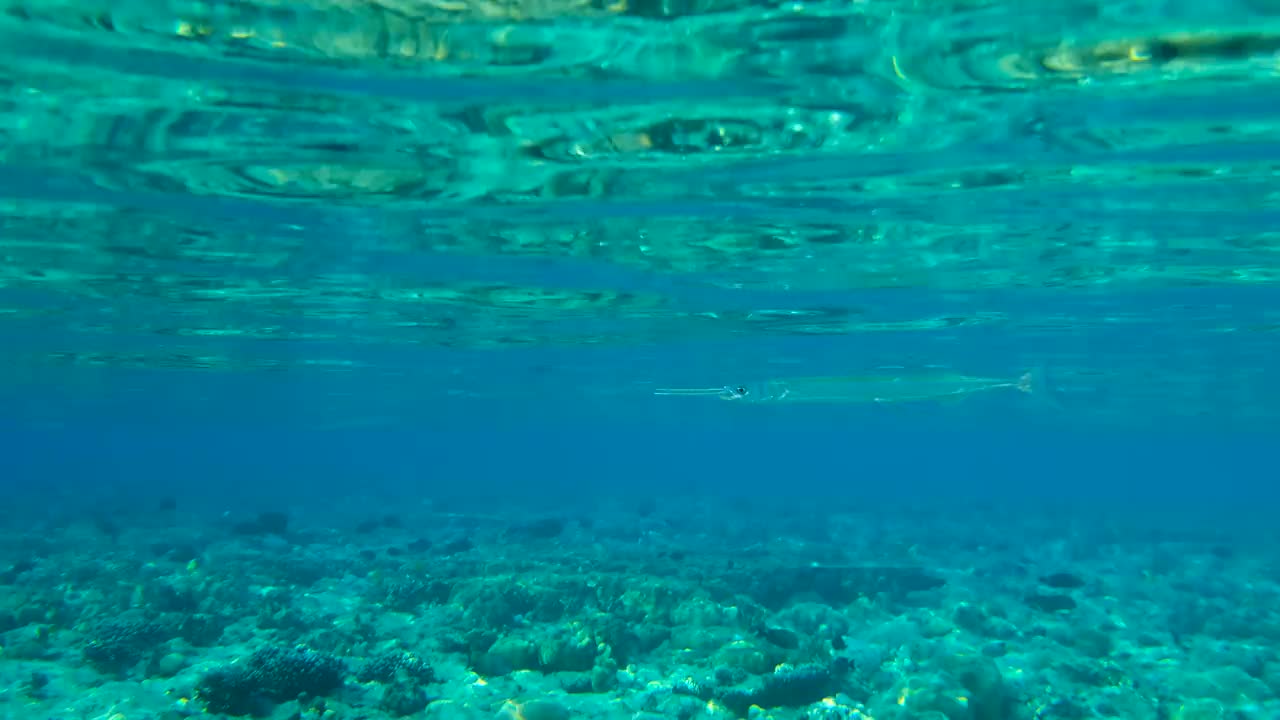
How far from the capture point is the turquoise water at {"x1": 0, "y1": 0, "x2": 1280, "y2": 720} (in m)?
8.91

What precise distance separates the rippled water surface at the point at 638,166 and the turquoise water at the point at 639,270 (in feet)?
0.25

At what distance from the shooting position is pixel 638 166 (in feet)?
41.3

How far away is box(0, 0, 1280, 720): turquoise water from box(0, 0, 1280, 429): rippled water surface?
0.25ft

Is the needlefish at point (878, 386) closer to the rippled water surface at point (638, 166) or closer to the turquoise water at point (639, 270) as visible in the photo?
the turquoise water at point (639, 270)

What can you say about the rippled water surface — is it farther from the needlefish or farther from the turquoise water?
the needlefish

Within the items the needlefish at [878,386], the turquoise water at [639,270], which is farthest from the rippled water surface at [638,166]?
the needlefish at [878,386]

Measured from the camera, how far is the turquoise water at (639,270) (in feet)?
29.2

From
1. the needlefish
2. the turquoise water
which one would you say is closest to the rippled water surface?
Result: the turquoise water

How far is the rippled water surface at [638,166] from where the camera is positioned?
27.8ft

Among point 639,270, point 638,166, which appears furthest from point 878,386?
point 639,270

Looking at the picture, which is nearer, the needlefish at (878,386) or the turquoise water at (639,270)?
the turquoise water at (639,270)

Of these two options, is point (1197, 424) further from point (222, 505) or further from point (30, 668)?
point (30, 668)

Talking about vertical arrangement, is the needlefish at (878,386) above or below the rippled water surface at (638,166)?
below

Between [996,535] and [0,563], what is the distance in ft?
110
